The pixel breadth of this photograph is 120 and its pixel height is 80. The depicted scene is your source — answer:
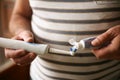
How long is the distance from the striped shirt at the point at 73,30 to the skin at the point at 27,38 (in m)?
0.05

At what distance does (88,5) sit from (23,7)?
0.93 ft

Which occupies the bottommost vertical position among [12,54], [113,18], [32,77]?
[32,77]

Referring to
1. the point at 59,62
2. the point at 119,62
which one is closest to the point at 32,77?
the point at 59,62

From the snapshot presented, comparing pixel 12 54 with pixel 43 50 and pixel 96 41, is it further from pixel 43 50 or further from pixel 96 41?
pixel 96 41

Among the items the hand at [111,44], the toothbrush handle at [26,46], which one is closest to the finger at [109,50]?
the hand at [111,44]

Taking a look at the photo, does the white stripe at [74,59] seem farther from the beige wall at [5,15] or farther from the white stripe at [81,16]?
the beige wall at [5,15]

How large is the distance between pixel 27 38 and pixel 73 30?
12 cm

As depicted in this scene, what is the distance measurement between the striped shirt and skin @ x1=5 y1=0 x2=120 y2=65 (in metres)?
0.05

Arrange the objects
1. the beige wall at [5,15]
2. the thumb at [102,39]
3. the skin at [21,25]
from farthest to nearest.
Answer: the beige wall at [5,15] < the skin at [21,25] < the thumb at [102,39]

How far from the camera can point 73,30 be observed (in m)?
0.59

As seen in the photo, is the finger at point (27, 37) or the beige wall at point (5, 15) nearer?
the finger at point (27, 37)

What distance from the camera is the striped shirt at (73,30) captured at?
582mm

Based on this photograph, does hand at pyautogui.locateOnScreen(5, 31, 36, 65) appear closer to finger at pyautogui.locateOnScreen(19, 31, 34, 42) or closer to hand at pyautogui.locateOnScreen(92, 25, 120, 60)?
finger at pyautogui.locateOnScreen(19, 31, 34, 42)

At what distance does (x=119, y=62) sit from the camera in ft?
2.21
